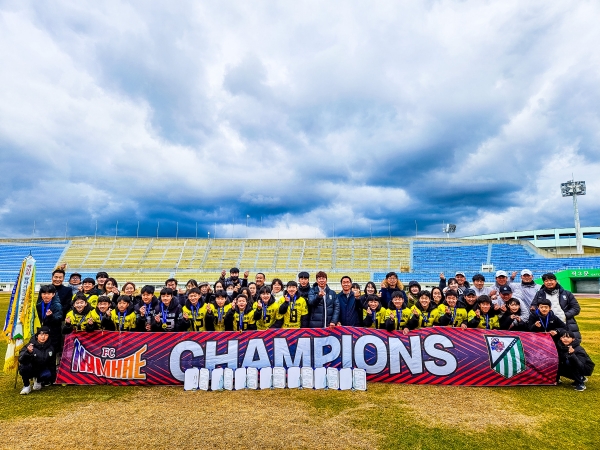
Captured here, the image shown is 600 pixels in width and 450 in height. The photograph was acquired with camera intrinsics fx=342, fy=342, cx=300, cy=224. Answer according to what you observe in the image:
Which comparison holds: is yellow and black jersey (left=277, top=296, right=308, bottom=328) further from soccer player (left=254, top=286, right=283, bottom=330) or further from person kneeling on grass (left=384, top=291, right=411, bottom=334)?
person kneeling on grass (left=384, top=291, right=411, bottom=334)

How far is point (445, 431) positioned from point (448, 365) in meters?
2.26

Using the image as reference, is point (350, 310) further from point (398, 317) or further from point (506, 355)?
point (506, 355)

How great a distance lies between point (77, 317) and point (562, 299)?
1039cm

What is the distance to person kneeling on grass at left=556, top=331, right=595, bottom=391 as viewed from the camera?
21.8 feet

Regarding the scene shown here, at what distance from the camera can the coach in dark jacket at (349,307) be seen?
827 cm

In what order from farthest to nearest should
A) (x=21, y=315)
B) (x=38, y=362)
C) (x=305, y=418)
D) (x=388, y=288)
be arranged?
(x=388, y=288), (x=21, y=315), (x=38, y=362), (x=305, y=418)

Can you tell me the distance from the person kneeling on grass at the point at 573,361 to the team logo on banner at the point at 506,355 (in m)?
0.76

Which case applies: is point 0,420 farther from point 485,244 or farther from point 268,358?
point 485,244

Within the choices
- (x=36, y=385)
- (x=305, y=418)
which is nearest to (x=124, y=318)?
(x=36, y=385)

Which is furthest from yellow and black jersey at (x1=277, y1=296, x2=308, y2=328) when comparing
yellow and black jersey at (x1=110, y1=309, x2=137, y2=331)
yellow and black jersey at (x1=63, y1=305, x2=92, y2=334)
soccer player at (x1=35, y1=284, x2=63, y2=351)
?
soccer player at (x1=35, y1=284, x2=63, y2=351)

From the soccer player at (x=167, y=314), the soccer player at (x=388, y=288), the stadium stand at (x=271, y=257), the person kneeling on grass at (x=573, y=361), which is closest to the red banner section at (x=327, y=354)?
the person kneeling on grass at (x=573, y=361)

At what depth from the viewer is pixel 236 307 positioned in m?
7.83

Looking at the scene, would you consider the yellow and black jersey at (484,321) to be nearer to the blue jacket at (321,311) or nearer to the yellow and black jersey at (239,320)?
the blue jacket at (321,311)

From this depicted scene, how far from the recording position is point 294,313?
7.83 meters
